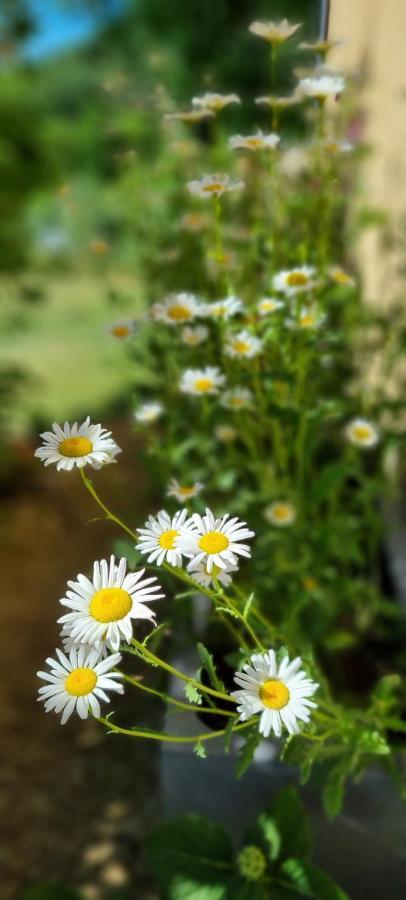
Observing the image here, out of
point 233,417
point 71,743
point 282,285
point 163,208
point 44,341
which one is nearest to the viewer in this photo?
point 282,285

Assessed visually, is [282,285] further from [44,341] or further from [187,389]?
[44,341]

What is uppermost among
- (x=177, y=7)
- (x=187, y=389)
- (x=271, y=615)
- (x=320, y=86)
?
(x=177, y=7)

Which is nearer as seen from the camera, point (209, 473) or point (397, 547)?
point (209, 473)

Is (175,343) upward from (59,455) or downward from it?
upward

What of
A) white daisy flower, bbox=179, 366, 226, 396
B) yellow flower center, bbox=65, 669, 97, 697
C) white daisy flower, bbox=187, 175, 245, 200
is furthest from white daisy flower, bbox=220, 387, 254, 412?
yellow flower center, bbox=65, 669, 97, 697

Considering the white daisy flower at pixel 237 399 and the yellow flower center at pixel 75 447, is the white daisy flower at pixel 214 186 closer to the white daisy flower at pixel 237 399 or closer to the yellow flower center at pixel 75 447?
the white daisy flower at pixel 237 399

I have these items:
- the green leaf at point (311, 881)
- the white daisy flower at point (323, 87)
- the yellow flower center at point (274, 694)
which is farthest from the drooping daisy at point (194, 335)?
the green leaf at point (311, 881)

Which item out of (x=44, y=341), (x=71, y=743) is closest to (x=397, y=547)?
(x=71, y=743)
